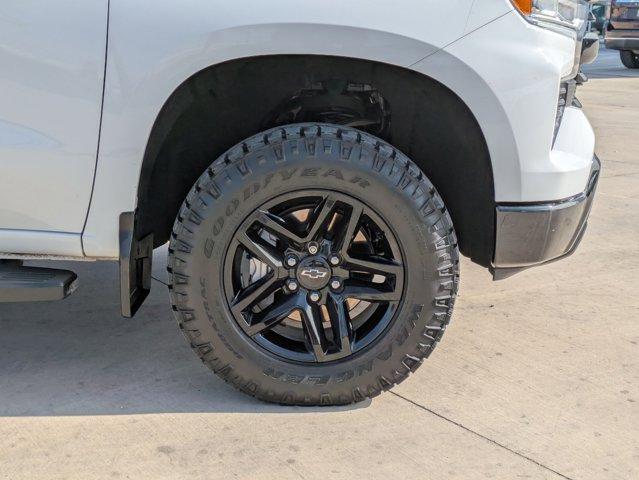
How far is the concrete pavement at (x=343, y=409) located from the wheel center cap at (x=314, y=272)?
0.44 metres

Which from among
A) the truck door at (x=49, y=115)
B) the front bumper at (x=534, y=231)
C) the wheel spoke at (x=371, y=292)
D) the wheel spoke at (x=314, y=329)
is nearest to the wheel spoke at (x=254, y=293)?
the wheel spoke at (x=314, y=329)

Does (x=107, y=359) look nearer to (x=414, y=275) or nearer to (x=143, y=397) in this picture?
(x=143, y=397)

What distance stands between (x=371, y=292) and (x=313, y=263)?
0.70 feet

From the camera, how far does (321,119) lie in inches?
126

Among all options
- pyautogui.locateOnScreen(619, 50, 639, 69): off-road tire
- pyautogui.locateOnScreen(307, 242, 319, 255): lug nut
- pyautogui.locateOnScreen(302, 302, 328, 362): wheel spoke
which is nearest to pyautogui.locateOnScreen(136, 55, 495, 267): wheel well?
pyautogui.locateOnScreen(307, 242, 319, 255): lug nut

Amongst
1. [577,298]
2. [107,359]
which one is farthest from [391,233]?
[577,298]

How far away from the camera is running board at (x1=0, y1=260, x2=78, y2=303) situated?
292 cm

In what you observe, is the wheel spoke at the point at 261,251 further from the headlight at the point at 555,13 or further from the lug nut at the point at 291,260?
the headlight at the point at 555,13

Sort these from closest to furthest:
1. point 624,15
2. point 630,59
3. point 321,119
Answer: point 321,119
point 624,15
point 630,59

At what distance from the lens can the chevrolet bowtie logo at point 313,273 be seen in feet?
9.68

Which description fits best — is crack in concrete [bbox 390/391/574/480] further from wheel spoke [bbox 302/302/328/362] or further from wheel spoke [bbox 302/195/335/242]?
wheel spoke [bbox 302/195/335/242]

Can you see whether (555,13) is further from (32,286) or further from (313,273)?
(32,286)

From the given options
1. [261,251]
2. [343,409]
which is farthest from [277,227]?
[343,409]

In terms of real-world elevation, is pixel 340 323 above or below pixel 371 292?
below
